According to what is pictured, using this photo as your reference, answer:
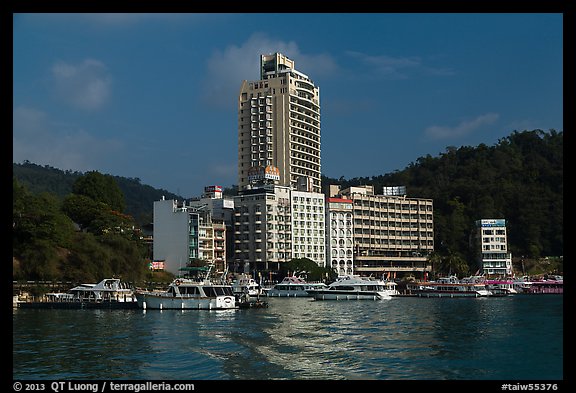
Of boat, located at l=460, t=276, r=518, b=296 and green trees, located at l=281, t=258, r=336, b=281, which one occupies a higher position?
green trees, located at l=281, t=258, r=336, b=281

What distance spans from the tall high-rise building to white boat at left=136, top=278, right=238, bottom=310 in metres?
79.7

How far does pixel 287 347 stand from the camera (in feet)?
113

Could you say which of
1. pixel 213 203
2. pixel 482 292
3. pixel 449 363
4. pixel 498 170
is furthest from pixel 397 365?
pixel 498 170

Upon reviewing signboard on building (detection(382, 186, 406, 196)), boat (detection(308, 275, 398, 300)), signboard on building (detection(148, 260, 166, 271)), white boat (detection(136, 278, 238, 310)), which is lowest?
boat (detection(308, 275, 398, 300))

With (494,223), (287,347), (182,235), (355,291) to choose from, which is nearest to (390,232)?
(494,223)

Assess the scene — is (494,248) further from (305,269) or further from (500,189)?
(305,269)

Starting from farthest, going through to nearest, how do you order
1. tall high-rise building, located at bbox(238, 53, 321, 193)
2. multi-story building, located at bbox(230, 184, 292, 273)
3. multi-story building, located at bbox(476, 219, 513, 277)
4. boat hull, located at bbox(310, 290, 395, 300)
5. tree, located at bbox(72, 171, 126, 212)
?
tall high-rise building, located at bbox(238, 53, 321, 193), multi-story building, located at bbox(476, 219, 513, 277), multi-story building, located at bbox(230, 184, 292, 273), tree, located at bbox(72, 171, 126, 212), boat hull, located at bbox(310, 290, 395, 300)

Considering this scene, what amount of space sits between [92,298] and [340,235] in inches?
2941

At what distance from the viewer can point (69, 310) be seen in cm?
6328

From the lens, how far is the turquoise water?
26641 mm

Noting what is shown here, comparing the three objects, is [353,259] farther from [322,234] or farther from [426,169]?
[426,169]

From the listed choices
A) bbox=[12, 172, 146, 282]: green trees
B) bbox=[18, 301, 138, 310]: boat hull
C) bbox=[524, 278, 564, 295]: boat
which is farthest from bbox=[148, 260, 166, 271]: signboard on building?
bbox=[524, 278, 564, 295]: boat

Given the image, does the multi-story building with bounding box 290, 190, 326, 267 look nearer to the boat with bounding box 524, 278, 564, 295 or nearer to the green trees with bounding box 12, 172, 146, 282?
the green trees with bounding box 12, 172, 146, 282
